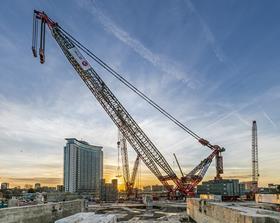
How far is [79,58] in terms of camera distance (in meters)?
64.6

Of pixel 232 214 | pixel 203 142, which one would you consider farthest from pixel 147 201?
pixel 232 214

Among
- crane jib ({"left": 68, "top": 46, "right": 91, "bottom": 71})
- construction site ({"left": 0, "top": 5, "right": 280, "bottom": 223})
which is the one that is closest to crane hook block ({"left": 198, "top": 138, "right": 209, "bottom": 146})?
construction site ({"left": 0, "top": 5, "right": 280, "bottom": 223})

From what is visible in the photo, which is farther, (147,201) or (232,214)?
(147,201)

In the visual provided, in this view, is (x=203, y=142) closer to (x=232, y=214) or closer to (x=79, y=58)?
(x=79, y=58)

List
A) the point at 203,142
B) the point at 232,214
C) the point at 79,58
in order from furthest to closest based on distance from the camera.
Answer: the point at 203,142 < the point at 79,58 < the point at 232,214

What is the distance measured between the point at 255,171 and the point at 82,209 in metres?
101

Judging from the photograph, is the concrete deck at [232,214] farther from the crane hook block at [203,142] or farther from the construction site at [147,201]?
the crane hook block at [203,142]

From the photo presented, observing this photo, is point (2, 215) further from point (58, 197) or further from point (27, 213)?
point (58, 197)

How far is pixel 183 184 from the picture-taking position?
100188mm

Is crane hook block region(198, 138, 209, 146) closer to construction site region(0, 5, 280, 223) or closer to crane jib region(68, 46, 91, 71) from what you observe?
construction site region(0, 5, 280, 223)

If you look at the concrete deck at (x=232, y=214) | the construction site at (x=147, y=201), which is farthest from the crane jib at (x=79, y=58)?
the concrete deck at (x=232, y=214)

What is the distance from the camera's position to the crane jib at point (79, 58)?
63.3 metres

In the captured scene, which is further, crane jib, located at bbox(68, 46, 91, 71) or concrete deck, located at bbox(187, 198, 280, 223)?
crane jib, located at bbox(68, 46, 91, 71)

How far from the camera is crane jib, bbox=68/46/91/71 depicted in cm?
6334
